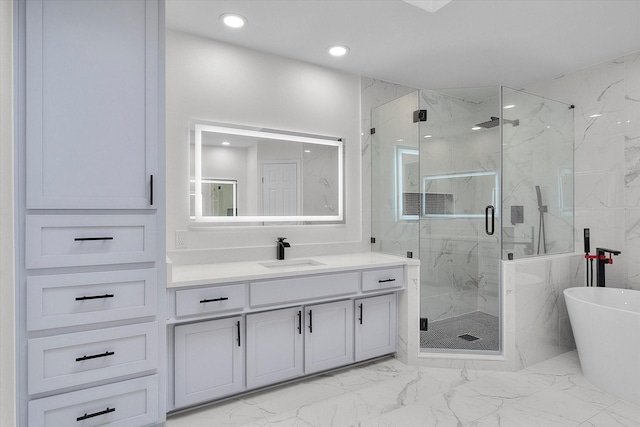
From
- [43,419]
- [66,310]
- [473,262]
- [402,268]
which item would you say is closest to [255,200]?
[402,268]

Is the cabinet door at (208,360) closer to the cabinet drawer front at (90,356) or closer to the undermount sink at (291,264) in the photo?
the cabinet drawer front at (90,356)

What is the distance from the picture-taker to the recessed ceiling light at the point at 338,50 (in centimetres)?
267

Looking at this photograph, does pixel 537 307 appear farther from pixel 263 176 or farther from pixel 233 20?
pixel 233 20

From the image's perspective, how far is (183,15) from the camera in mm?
2252

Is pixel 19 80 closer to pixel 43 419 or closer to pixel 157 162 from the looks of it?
pixel 157 162

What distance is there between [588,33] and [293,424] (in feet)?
10.8

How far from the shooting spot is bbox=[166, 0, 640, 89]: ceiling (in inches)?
85.5

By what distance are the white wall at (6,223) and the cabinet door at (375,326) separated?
6.34 feet

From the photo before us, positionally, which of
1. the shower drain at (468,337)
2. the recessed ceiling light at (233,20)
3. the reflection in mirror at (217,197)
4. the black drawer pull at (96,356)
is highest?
the recessed ceiling light at (233,20)

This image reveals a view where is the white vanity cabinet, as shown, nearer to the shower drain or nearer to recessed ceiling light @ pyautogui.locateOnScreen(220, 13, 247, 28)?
the shower drain

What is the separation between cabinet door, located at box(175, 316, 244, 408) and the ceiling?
6.43 feet

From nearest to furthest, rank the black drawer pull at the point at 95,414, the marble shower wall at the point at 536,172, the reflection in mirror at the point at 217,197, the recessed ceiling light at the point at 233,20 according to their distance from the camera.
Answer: the black drawer pull at the point at 95,414
the recessed ceiling light at the point at 233,20
the reflection in mirror at the point at 217,197
the marble shower wall at the point at 536,172

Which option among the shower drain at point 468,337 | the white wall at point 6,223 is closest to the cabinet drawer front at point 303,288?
the white wall at point 6,223

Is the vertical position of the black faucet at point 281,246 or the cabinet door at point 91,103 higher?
the cabinet door at point 91,103
